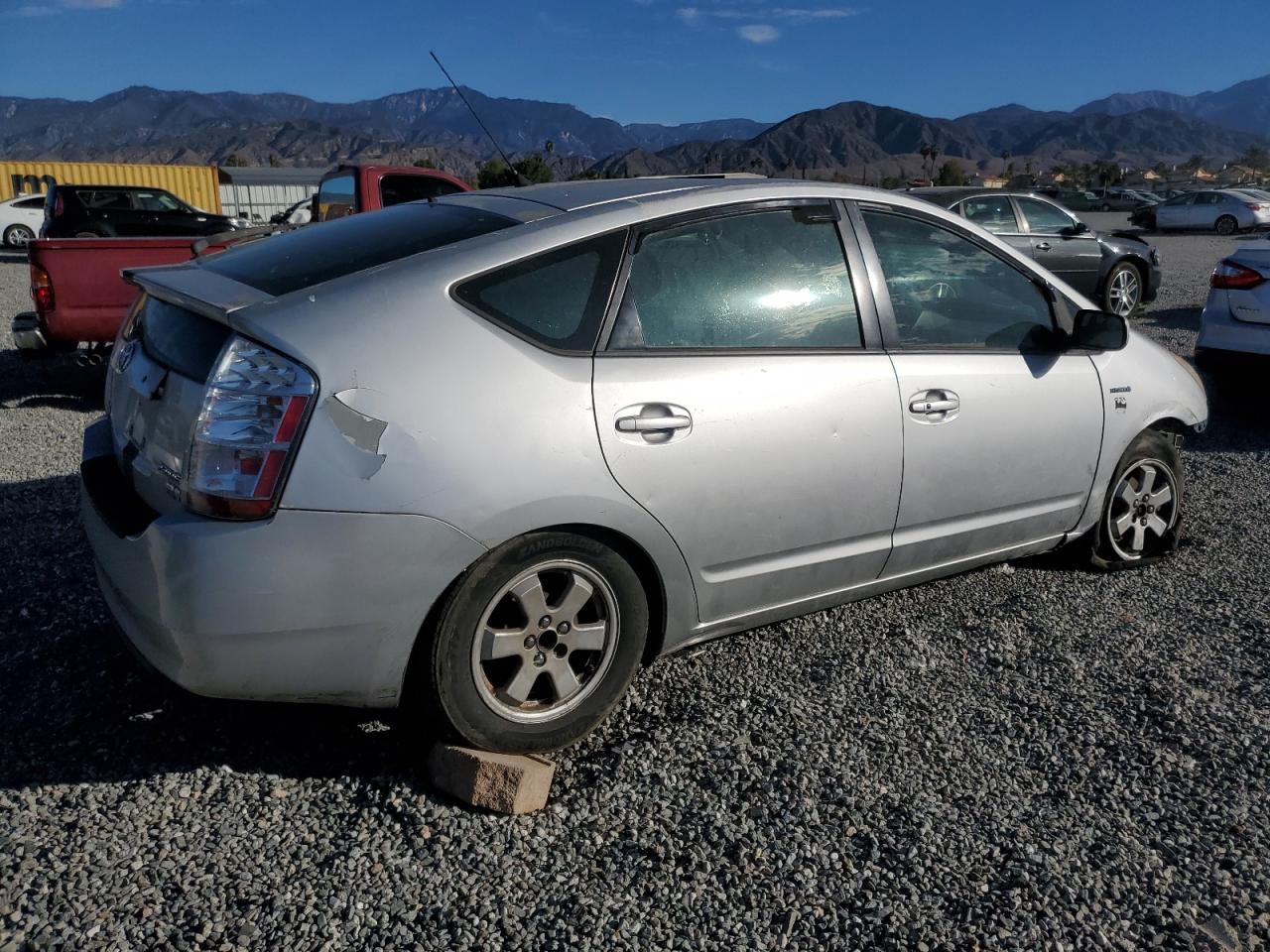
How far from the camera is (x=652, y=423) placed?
286cm

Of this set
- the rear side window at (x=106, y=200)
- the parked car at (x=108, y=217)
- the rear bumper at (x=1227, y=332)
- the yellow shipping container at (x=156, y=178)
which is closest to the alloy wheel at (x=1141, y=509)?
the rear bumper at (x=1227, y=332)

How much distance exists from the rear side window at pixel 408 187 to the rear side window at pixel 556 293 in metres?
7.68

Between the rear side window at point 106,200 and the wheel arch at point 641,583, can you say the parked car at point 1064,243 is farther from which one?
the rear side window at point 106,200

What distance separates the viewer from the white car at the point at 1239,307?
6.93 meters

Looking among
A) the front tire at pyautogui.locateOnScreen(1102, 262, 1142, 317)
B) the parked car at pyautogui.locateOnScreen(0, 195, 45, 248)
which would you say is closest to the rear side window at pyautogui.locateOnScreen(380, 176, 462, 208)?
the front tire at pyautogui.locateOnScreen(1102, 262, 1142, 317)

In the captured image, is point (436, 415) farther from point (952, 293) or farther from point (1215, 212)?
point (1215, 212)

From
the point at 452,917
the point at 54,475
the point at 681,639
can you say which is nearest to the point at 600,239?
the point at 681,639

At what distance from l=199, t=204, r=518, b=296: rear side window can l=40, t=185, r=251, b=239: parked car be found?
1577cm

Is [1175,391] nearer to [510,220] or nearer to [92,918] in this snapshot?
[510,220]

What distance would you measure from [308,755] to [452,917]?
851 mm

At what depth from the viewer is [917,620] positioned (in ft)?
13.0

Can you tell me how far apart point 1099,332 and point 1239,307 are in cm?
398

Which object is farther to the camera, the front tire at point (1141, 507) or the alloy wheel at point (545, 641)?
the front tire at point (1141, 507)

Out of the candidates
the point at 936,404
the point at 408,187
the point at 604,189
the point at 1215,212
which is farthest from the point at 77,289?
the point at 1215,212
